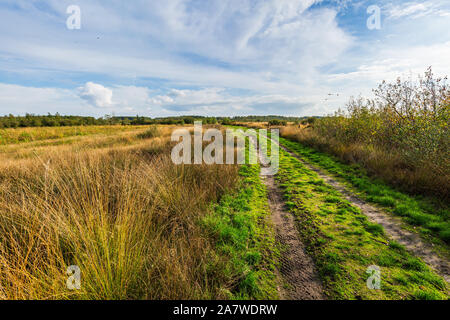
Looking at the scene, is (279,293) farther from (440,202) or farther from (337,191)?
(440,202)

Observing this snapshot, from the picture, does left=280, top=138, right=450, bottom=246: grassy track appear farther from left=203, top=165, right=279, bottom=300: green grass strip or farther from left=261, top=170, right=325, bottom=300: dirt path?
left=203, top=165, right=279, bottom=300: green grass strip

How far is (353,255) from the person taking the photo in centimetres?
317

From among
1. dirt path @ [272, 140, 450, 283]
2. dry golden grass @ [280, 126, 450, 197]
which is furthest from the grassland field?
dry golden grass @ [280, 126, 450, 197]

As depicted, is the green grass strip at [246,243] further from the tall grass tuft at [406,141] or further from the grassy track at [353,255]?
the tall grass tuft at [406,141]

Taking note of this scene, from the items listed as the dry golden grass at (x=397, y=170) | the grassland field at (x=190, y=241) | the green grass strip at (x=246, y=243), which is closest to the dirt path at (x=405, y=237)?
the grassland field at (x=190, y=241)

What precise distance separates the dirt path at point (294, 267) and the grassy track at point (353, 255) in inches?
5.6

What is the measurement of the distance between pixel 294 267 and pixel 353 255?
1.16 meters

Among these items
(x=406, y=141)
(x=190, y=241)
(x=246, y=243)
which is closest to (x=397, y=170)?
(x=406, y=141)

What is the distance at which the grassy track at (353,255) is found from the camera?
249 cm

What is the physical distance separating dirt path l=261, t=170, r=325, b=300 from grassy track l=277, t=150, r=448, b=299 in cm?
14

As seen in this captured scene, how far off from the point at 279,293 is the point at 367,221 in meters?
3.27

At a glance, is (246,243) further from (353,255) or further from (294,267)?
(353,255)

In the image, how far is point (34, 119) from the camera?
53.5m
